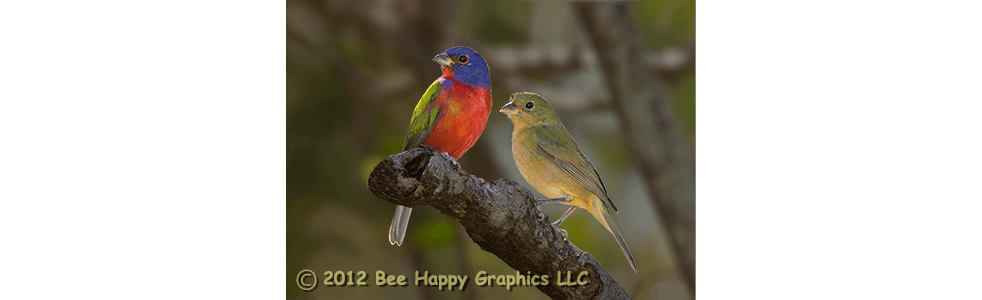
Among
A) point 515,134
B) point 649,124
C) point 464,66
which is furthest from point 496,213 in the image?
point 649,124

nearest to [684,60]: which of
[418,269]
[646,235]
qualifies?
[646,235]

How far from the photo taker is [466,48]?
12.3 feet

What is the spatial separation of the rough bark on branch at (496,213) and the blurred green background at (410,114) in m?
0.34

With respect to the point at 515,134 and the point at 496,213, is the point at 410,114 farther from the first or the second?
the point at 496,213

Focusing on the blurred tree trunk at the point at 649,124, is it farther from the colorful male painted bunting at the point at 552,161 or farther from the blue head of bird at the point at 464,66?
the blue head of bird at the point at 464,66

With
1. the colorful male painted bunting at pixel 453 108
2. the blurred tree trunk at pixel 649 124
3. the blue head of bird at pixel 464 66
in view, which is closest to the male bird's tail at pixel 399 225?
the colorful male painted bunting at pixel 453 108

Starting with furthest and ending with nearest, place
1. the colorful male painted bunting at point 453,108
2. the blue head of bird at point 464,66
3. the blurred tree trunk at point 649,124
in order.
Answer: the blurred tree trunk at point 649,124 → the blue head of bird at point 464,66 → the colorful male painted bunting at point 453,108

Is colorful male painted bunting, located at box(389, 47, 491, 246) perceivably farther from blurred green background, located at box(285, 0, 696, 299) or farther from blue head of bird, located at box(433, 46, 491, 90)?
blurred green background, located at box(285, 0, 696, 299)

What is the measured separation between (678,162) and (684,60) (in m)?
0.64

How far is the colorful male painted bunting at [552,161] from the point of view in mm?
3756

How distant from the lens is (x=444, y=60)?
3.71 meters

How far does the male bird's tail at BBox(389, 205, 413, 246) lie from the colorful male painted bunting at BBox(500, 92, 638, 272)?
0.73m

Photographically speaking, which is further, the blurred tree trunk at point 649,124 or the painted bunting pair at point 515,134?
the blurred tree trunk at point 649,124

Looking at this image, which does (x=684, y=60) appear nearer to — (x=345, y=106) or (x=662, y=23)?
(x=662, y=23)
